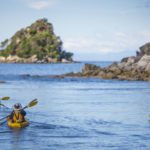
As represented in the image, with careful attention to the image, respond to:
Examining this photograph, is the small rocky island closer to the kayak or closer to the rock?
the rock

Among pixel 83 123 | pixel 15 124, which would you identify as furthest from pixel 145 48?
pixel 15 124

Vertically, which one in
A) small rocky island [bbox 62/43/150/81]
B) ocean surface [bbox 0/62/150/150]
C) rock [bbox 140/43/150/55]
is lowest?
ocean surface [bbox 0/62/150/150]

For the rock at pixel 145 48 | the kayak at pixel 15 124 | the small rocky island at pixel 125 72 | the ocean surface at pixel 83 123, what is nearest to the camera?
the ocean surface at pixel 83 123

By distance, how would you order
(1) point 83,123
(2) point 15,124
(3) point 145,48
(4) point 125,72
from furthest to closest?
(3) point 145,48
(4) point 125,72
(1) point 83,123
(2) point 15,124

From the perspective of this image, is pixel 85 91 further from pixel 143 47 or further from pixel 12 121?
pixel 143 47

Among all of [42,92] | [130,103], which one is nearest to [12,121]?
[130,103]

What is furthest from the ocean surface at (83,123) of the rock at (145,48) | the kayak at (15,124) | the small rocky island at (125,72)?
the rock at (145,48)

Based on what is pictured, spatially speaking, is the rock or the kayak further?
the rock

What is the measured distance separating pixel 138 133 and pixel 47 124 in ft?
29.6

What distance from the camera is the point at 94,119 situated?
4797 centimetres

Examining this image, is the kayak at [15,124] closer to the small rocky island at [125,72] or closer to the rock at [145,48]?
the small rocky island at [125,72]

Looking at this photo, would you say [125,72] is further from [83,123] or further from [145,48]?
[83,123]

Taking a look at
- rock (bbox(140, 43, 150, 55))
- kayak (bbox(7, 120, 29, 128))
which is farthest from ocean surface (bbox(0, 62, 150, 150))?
rock (bbox(140, 43, 150, 55))

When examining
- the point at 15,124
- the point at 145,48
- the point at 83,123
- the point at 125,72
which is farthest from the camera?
the point at 145,48
